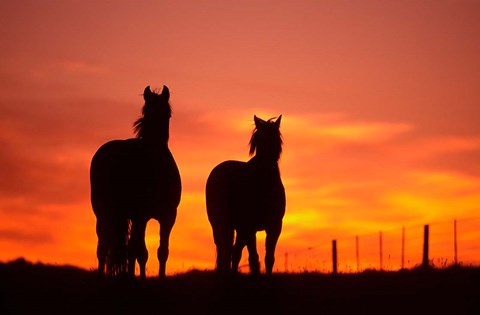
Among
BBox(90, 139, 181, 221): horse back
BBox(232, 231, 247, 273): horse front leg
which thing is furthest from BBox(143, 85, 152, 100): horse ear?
BBox(232, 231, 247, 273): horse front leg

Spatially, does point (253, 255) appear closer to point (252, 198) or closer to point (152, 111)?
point (252, 198)

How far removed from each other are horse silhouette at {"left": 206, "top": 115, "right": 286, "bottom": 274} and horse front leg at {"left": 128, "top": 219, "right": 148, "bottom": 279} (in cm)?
197

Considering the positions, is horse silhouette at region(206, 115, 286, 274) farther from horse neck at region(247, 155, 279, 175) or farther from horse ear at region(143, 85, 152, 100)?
horse ear at region(143, 85, 152, 100)

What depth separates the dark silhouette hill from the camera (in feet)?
44.9

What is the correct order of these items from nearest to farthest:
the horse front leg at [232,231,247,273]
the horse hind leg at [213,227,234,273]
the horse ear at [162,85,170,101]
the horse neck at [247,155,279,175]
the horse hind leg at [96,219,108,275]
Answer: the horse front leg at [232,231,247,273] < the horse ear at [162,85,170,101] < the horse neck at [247,155,279,175] < the horse hind leg at [96,219,108,275] < the horse hind leg at [213,227,234,273]

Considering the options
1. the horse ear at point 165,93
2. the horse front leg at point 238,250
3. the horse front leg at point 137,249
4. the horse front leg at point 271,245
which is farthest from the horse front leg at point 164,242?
the horse ear at point 165,93

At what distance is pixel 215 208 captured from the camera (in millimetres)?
19609

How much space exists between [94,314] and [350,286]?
520 cm

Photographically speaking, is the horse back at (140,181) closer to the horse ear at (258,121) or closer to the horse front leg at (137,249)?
the horse front leg at (137,249)

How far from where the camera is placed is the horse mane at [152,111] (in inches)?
675

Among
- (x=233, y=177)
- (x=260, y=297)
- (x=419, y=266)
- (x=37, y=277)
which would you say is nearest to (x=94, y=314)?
(x=260, y=297)

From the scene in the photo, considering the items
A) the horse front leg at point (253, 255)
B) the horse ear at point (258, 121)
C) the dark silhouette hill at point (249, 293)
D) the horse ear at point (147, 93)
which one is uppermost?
the horse ear at point (147, 93)

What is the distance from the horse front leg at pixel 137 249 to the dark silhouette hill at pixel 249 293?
0.41 m

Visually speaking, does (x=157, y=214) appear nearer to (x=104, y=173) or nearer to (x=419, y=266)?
(x=104, y=173)
